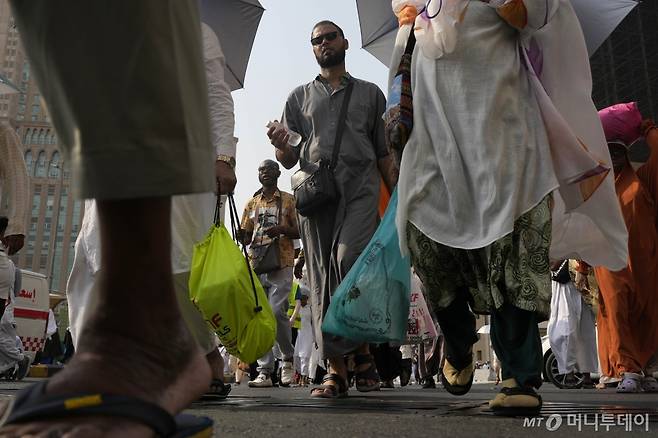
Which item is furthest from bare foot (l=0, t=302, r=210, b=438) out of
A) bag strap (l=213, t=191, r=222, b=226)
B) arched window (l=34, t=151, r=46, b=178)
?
arched window (l=34, t=151, r=46, b=178)

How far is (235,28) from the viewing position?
5254mm

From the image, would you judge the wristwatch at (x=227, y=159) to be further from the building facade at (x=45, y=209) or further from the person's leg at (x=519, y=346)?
the building facade at (x=45, y=209)

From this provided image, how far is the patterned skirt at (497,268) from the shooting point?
2611 millimetres

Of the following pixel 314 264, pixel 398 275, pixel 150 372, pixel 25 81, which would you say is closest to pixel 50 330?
pixel 314 264

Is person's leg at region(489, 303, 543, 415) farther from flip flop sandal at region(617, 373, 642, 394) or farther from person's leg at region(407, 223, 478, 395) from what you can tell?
flip flop sandal at region(617, 373, 642, 394)

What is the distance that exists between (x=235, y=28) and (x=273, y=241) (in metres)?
2.60

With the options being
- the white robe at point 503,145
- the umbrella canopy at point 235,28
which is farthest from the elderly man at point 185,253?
the umbrella canopy at point 235,28

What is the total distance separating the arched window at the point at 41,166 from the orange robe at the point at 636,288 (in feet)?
305

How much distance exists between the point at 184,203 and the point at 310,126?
4.33 feet

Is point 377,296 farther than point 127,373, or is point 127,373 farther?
point 377,296

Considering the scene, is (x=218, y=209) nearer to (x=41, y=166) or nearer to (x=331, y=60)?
(x=331, y=60)

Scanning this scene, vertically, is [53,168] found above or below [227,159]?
above

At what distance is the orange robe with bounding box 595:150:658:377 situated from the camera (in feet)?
17.3

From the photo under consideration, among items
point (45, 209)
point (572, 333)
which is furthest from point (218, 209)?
point (45, 209)
